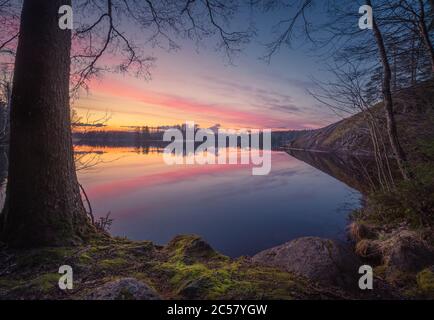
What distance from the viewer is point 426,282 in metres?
4.43

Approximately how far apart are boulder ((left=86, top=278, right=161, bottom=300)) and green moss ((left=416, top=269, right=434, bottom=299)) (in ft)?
13.6

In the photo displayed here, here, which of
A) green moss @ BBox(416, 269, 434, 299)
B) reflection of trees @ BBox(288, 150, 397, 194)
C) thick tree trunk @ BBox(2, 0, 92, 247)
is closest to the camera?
green moss @ BBox(416, 269, 434, 299)

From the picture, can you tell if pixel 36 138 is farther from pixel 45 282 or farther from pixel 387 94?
pixel 387 94

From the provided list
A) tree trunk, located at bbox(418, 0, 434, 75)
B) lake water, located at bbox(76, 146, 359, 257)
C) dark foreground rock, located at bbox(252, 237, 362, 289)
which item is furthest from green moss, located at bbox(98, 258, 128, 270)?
tree trunk, located at bbox(418, 0, 434, 75)

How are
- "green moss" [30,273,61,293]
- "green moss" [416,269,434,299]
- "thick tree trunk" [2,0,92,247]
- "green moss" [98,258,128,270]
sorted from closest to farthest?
"green moss" [30,273,61,293] → "green moss" [98,258,128,270] → "green moss" [416,269,434,299] → "thick tree trunk" [2,0,92,247]

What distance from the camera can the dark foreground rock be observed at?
15.0ft

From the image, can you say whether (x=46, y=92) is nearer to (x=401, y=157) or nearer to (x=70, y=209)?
(x=70, y=209)

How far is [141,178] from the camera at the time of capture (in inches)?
1040

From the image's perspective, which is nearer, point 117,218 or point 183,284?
point 183,284

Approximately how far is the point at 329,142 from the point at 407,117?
212 feet

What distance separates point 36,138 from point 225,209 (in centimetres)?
1217

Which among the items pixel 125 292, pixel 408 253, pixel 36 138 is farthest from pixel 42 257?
pixel 408 253

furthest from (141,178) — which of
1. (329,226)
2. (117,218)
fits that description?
(329,226)

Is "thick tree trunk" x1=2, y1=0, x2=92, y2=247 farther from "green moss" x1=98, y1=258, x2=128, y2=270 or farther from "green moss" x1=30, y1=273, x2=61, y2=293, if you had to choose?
"green moss" x1=30, y1=273, x2=61, y2=293
